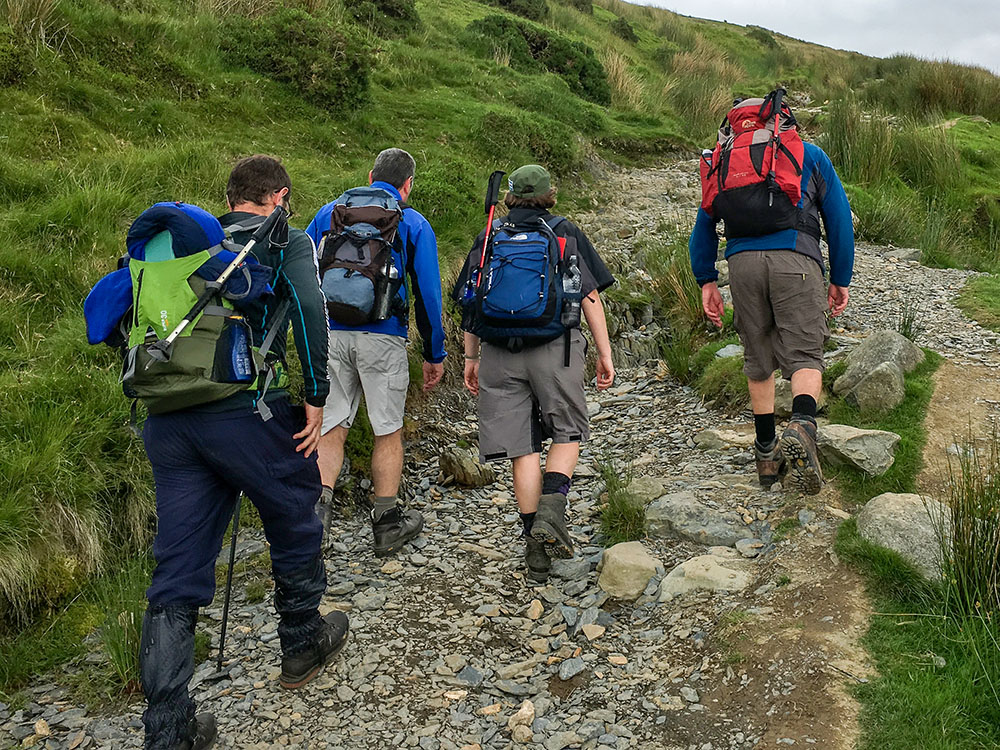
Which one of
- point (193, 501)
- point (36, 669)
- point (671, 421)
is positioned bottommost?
point (36, 669)

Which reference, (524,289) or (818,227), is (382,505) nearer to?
(524,289)

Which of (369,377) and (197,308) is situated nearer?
(197,308)

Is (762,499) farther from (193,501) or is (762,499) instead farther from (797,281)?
(193,501)

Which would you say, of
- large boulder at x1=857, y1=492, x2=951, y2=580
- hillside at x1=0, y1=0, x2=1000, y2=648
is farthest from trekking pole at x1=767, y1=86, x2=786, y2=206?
hillside at x1=0, y1=0, x2=1000, y2=648

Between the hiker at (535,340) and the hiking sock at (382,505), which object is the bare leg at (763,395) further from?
the hiking sock at (382,505)

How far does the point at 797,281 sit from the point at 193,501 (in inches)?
144

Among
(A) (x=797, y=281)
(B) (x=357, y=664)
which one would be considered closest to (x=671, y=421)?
(A) (x=797, y=281)

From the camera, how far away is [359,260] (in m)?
4.71

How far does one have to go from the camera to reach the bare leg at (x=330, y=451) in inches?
202

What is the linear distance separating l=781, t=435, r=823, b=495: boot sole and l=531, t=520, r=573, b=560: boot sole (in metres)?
1.47

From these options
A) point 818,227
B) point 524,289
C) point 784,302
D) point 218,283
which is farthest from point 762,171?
point 218,283

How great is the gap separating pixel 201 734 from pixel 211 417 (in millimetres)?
1434

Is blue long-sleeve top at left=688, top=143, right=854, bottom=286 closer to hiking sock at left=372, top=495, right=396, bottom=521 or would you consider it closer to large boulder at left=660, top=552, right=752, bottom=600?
large boulder at left=660, top=552, right=752, bottom=600

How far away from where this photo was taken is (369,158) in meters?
10.4
